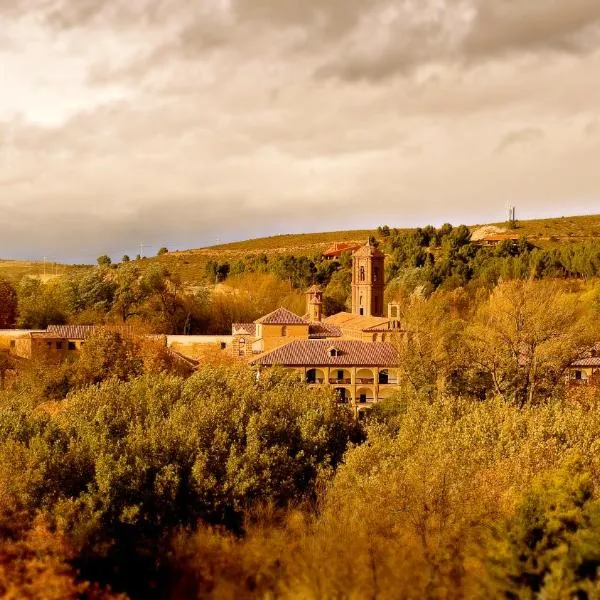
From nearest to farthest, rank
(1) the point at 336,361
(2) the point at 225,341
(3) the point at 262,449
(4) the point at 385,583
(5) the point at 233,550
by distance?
(4) the point at 385,583
(5) the point at 233,550
(3) the point at 262,449
(1) the point at 336,361
(2) the point at 225,341

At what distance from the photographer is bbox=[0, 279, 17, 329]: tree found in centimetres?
6653

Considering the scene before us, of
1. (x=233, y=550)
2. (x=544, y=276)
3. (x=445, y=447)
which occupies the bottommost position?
(x=233, y=550)

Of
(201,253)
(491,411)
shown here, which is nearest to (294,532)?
(491,411)

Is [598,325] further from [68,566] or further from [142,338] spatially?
[68,566]

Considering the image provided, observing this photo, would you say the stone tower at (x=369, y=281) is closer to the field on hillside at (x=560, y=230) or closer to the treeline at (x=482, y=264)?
the treeline at (x=482, y=264)

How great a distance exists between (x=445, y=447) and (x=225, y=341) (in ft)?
111

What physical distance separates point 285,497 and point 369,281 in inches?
1810

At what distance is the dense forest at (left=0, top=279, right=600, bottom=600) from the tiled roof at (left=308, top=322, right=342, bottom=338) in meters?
21.3

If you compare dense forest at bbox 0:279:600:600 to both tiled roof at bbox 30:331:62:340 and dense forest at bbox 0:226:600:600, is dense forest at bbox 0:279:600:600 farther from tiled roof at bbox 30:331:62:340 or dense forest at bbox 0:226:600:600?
tiled roof at bbox 30:331:62:340

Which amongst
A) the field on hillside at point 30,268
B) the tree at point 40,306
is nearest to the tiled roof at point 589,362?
the tree at point 40,306

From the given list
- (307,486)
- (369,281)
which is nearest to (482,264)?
(369,281)

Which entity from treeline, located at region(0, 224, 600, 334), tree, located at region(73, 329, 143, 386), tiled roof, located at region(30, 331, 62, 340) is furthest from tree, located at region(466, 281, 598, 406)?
tiled roof, located at region(30, 331, 62, 340)

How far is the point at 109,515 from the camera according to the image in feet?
76.8

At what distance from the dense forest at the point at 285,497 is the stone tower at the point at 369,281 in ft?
116
